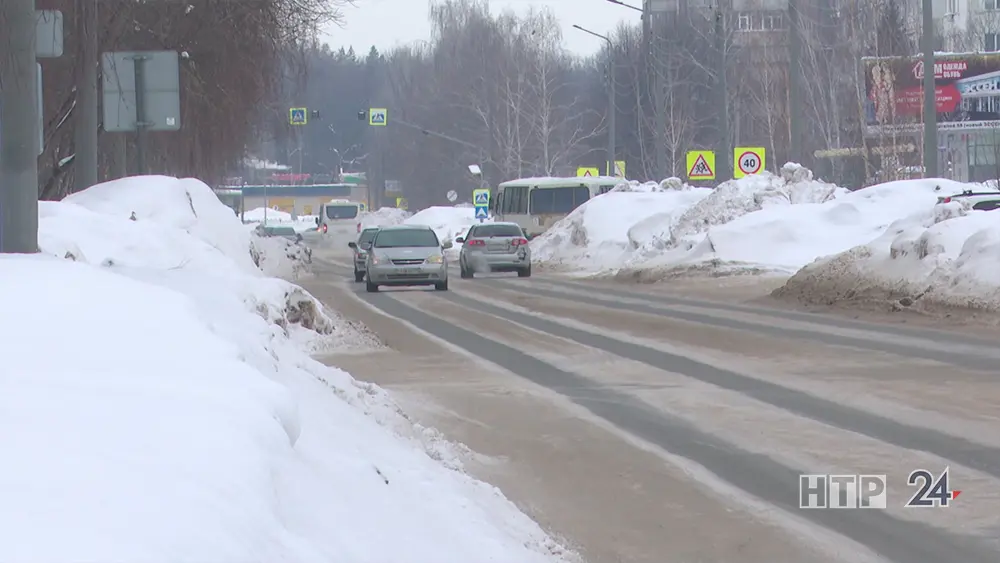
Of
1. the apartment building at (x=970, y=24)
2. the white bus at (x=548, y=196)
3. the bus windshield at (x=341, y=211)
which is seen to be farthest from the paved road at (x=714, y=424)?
the apartment building at (x=970, y=24)

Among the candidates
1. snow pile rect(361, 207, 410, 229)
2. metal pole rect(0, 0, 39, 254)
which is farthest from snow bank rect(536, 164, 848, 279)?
snow pile rect(361, 207, 410, 229)

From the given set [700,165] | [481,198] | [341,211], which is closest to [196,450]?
[700,165]

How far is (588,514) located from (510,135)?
86.9 metres

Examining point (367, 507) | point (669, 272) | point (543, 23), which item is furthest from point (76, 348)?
point (543, 23)

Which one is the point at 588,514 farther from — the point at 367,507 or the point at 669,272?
the point at 669,272

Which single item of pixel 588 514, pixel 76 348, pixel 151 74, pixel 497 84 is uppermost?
pixel 497 84

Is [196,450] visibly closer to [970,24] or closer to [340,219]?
[340,219]

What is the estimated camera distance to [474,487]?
8875 millimetres

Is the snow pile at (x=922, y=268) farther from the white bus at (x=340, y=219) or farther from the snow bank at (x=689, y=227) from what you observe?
the white bus at (x=340, y=219)

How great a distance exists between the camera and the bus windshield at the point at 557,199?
6103 centimetres

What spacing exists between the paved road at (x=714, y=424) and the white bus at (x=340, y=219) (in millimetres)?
72184

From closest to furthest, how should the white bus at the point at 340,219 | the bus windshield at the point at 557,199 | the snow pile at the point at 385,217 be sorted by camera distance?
the bus windshield at the point at 557,199, the white bus at the point at 340,219, the snow pile at the point at 385,217

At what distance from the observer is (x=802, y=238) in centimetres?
3772

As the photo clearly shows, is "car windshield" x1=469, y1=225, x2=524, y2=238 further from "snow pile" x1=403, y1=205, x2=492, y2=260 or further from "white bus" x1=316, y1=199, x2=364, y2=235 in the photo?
"white bus" x1=316, y1=199, x2=364, y2=235
